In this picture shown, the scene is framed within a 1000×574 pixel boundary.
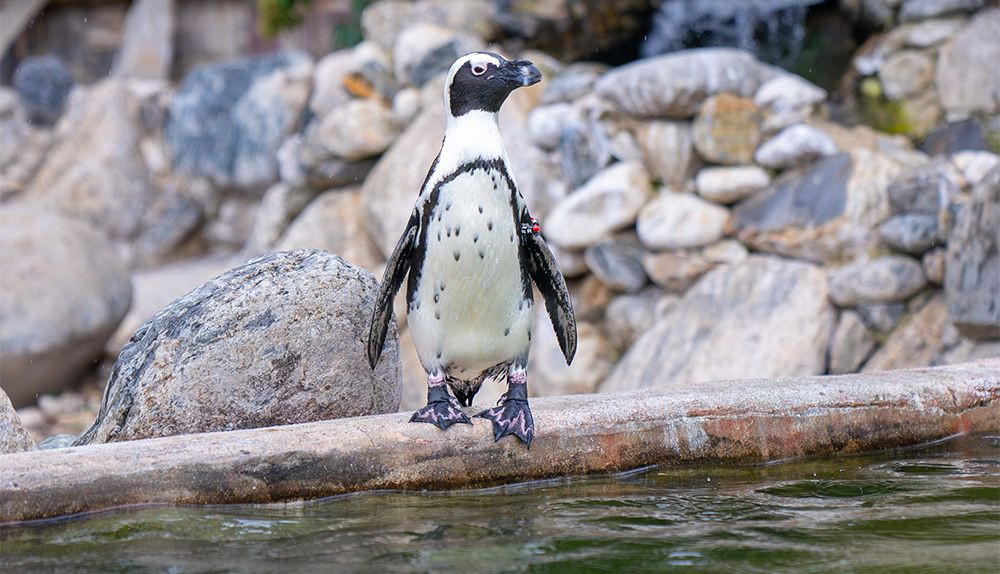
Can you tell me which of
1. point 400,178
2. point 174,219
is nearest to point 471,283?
point 400,178

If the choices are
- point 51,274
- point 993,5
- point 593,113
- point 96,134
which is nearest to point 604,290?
point 593,113

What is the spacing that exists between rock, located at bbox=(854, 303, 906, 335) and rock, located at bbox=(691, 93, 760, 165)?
1.38m

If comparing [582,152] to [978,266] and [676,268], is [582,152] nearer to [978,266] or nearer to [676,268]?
[676,268]

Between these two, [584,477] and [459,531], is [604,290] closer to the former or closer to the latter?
[584,477]

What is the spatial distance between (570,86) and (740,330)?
2.48 m

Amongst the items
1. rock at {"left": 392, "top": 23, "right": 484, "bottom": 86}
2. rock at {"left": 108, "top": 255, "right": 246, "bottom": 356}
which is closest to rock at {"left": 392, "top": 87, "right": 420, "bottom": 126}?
rock at {"left": 392, "top": 23, "right": 484, "bottom": 86}

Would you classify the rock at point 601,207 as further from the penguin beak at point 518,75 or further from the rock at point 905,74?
the penguin beak at point 518,75

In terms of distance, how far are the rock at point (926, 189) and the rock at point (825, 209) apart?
0.15m

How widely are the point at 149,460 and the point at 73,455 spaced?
0.65ft

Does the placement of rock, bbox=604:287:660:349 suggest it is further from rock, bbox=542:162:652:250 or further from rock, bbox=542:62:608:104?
rock, bbox=542:62:608:104

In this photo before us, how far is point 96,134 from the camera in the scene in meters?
12.9

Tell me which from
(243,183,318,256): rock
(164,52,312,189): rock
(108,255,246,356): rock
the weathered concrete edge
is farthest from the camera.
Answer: (164,52,312,189): rock

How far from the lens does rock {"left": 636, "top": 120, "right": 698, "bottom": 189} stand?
307 inches

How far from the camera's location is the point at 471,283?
3814 millimetres
